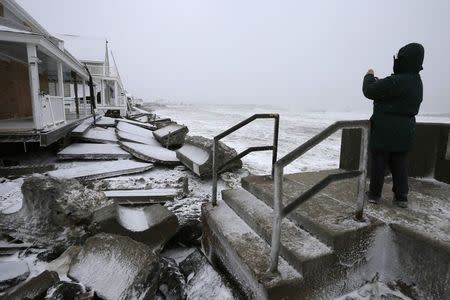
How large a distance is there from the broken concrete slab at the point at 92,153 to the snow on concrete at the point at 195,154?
4.78ft

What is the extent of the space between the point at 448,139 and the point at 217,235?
3367 mm

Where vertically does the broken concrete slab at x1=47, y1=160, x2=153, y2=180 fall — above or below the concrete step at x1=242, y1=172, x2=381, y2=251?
below

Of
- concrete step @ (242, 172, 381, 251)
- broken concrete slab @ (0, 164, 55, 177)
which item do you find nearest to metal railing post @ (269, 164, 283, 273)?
concrete step @ (242, 172, 381, 251)

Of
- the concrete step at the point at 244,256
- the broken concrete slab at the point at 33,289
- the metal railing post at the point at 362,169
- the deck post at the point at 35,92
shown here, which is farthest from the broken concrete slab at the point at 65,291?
the deck post at the point at 35,92

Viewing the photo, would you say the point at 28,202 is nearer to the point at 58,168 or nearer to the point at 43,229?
the point at 43,229

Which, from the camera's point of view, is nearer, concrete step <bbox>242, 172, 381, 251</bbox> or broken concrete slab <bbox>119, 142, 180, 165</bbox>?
concrete step <bbox>242, 172, 381, 251</bbox>

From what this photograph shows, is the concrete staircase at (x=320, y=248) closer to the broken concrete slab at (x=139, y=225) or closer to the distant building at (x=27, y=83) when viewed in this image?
the broken concrete slab at (x=139, y=225)

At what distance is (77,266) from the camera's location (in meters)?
2.84

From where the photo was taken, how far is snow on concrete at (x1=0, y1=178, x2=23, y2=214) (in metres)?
4.06

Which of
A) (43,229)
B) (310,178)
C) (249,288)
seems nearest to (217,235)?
(249,288)

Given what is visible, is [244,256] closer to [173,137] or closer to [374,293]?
[374,293]

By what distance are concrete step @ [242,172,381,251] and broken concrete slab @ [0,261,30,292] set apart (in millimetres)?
→ 2610

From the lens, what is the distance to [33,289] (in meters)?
2.45

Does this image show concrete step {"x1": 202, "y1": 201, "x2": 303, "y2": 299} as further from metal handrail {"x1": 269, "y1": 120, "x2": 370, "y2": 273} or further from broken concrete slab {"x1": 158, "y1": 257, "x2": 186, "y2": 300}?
broken concrete slab {"x1": 158, "y1": 257, "x2": 186, "y2": 300}
